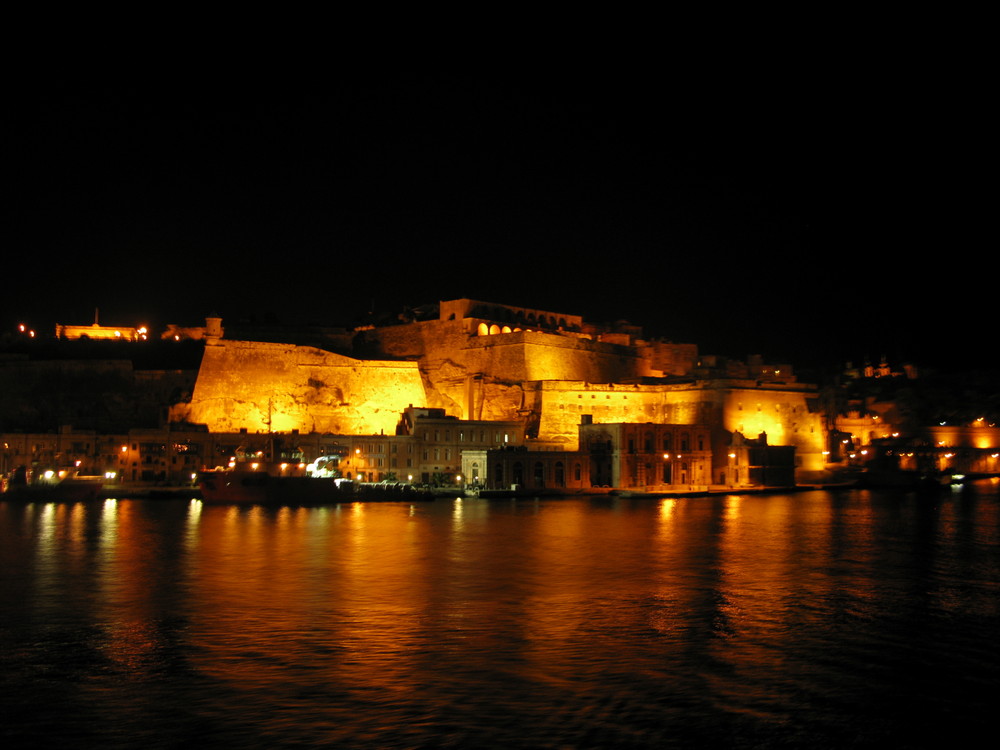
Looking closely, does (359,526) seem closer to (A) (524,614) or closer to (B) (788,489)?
(A) (524,614)

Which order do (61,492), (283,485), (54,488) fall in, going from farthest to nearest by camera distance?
(54,488)
(61,492)
(283,485)

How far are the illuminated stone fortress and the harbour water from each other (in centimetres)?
1786

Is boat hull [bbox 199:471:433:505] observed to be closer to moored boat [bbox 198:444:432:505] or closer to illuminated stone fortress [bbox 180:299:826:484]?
moored boat [bbox 198:444:432:505]

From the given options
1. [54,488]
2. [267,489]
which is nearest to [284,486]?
[267,489]

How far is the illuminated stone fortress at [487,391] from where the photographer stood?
40.8 meters

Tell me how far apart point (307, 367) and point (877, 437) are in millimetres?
30850

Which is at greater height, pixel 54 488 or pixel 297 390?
pixel 297 390

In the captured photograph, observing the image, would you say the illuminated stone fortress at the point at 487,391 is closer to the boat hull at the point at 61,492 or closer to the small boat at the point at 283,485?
the small boat at the point at 283,485

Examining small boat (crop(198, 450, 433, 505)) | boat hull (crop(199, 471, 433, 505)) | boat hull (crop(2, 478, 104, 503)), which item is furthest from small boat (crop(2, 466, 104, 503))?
boat hull (crop(199, 471, 433, 505))

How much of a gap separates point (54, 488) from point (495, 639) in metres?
28.3

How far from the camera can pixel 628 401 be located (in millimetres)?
44219

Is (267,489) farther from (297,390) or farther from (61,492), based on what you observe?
(297,390)

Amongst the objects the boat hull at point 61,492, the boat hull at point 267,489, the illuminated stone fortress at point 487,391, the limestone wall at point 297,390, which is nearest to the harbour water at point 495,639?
the boat hull at point 267,489

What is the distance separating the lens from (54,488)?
114 ft
